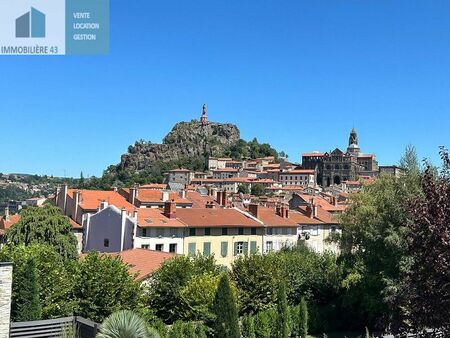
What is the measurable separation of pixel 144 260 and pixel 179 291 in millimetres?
8185

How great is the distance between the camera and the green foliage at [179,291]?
2467 centimetres

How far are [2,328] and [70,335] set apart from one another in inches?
283

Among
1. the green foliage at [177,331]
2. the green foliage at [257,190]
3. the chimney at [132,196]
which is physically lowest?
the green foliage at [177,331]

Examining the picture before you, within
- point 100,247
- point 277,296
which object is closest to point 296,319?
point 277,296

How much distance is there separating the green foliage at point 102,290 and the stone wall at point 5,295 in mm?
6355

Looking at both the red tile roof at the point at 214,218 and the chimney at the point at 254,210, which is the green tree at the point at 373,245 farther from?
the chimney at the point at 254,210

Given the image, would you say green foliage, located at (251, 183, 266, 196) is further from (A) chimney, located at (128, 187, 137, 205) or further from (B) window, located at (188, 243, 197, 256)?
(B) window, located at (188, 243, 197, 256)

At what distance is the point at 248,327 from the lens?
27703 mm

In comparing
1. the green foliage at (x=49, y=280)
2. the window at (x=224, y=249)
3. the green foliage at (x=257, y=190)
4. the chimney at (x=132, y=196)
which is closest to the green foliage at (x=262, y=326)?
the green foliage at (x=49, y=280)

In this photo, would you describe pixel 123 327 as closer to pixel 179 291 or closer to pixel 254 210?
pixel 179 291

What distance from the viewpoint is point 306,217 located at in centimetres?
6322

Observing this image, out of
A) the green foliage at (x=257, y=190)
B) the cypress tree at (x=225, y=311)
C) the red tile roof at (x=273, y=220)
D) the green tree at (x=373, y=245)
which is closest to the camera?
the cypress tree at (x=225, y=311)

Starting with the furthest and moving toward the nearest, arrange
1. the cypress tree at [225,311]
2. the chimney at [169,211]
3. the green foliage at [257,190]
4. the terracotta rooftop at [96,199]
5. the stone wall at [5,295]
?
the green foliage at [257,190]
the terracotta rooftop at [96,199]
the chimney at [169,211]
the cypress tree at [225,311]
the stone wall at [5,295]

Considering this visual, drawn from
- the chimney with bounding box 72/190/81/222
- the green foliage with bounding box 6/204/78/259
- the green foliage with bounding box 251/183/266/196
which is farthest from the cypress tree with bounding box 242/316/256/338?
the green foliage with bounding box 251/183/266/196
